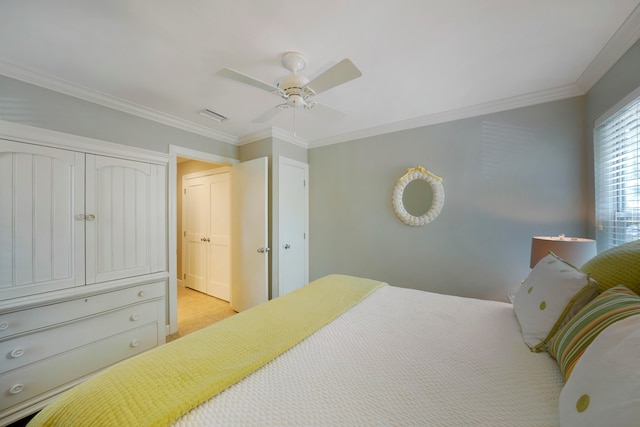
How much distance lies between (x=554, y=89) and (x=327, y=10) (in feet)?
7.06

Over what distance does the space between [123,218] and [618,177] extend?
385cm

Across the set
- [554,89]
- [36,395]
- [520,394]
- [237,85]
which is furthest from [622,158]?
[36,395]

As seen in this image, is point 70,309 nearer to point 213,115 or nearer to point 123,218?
point 123,218

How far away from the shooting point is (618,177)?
1.57 meters

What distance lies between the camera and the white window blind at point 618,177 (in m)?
1.39

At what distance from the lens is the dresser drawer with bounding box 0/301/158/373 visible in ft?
4.79

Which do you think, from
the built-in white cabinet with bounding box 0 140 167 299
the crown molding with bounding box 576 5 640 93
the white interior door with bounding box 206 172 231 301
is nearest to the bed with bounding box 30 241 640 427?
the built-in white cabinet with bounding box 0 140 167 299

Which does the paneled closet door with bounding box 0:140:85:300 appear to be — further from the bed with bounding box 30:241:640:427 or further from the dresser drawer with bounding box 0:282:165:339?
the bed with bounding box 30:241:640:427

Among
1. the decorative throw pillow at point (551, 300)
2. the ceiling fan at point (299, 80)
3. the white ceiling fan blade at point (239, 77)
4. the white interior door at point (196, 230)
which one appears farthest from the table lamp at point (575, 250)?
the white interior door at point (196, 230)

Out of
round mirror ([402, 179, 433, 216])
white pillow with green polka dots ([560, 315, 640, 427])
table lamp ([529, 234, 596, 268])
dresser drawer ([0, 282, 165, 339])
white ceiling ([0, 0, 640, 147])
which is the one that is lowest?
dresser drawer ([0, 282, 165, 339])

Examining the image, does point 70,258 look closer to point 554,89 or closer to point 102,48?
point 102,48

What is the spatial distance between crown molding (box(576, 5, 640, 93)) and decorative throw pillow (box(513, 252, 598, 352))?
1.43 metres

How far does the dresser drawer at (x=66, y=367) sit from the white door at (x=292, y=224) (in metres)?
1.49

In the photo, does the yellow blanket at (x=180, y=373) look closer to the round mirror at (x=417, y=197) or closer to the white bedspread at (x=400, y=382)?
the white bedspread at (x=400, y=382)
